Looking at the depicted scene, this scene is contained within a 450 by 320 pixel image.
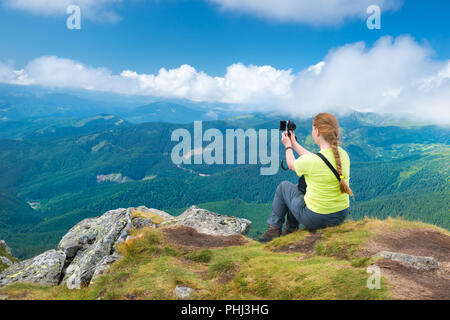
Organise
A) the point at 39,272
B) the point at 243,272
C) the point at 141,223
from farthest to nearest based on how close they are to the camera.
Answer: the point at 141,223
the point at 39,272
the point at 243,272

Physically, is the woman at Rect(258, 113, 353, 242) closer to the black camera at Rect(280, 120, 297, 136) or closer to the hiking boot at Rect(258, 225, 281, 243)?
the black camera at Rect(280, 120, 297, 136)

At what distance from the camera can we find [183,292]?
24.1 ft

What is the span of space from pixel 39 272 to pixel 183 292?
977 cm

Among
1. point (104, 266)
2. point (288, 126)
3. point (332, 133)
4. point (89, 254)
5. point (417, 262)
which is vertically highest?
point (288, 126)

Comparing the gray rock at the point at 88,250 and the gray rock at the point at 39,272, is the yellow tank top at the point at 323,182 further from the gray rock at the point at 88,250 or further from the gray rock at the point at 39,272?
the gray rock at the point at 39,272

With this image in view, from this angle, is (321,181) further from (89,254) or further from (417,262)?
(89,254)

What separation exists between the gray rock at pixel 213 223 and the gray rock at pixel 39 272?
695 centimetres

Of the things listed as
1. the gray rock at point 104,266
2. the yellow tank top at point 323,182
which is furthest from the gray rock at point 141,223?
the yellow tank top at point 323,182

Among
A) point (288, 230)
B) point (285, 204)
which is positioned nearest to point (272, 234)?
point (288, 230)

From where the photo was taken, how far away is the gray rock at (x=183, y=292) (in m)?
7.20

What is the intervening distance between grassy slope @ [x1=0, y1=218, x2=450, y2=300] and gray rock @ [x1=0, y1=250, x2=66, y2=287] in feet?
4.53
